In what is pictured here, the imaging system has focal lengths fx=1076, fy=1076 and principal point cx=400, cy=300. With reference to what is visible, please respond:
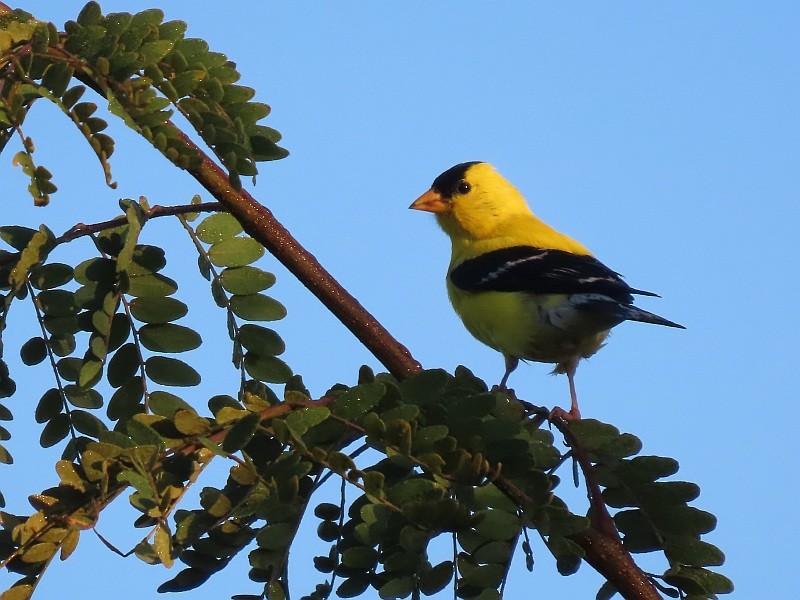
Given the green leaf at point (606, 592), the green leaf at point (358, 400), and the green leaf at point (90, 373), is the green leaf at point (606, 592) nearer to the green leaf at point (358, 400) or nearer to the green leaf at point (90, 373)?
the green leaf at point (358, 400)

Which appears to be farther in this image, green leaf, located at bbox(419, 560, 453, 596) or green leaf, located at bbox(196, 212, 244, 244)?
green leaf, located at bbox(196, 212, 244, 244)

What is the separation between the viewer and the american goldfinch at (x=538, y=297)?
470 cm

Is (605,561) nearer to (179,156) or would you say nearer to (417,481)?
(417,481)

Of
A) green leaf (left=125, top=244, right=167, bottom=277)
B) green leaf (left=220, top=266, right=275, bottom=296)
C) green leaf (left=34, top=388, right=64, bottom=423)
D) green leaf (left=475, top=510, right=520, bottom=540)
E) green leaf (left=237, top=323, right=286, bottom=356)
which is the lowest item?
green leaf (left=475, top=510, right=520, bottom=540)

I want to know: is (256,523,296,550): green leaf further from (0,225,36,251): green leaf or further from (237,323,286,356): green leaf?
(0,225,36,251): green leaf

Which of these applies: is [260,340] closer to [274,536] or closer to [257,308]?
[257,308]

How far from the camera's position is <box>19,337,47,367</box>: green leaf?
2471mm

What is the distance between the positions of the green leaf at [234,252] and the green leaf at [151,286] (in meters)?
0.26

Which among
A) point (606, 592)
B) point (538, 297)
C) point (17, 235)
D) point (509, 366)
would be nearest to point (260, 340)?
point (17, 235)

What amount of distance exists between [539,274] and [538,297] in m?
0.12

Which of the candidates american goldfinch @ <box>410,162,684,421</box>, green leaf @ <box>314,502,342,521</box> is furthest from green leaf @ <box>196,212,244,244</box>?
american goldfinch @ <box>410,162,684,421</box>

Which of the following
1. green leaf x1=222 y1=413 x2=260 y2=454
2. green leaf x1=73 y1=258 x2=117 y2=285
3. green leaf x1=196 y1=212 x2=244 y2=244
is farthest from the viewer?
green leaf x1=196 y1=212 x2=244 y2=244

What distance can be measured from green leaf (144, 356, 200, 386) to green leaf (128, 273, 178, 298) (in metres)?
0.16

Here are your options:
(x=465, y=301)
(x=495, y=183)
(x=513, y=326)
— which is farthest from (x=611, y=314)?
(x=495, y=183)
